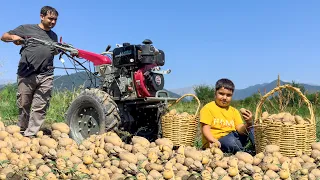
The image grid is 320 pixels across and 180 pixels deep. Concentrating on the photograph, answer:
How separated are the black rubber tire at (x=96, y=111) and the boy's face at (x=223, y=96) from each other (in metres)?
1.19

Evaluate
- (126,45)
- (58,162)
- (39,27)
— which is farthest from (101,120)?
(58,162)

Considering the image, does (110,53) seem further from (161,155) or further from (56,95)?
(56,95)

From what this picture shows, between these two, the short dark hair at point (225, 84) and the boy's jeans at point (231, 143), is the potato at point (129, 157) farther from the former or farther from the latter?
the short dark hair at point (225, 84)

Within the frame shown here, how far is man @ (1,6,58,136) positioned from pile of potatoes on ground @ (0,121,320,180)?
4.74 ft

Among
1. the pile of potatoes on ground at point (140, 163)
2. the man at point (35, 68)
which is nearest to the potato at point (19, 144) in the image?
the pile of potatoes on ground at point (140, 163)

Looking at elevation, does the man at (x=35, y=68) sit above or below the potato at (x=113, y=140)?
above

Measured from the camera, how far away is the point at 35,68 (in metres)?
4.90

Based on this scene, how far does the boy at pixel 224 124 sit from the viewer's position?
4.14m

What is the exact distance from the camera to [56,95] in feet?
30.5

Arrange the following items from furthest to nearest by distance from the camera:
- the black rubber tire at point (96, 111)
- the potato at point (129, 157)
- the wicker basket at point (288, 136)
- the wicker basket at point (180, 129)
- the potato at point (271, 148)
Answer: the black rubber tire at point (96, 111)
the wicker basket at point (180, 129)
the wicker basket at point (288, 136)
the potato at point (271, 148)
the potato at point (129, 157)

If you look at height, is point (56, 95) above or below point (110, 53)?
below

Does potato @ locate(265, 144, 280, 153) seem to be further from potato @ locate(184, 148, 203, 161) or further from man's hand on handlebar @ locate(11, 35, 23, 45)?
man's hand on handlebar @ locate(11, 35, 23, 45)

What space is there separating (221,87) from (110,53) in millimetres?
1748

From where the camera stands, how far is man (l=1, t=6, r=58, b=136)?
4918 millimetres
